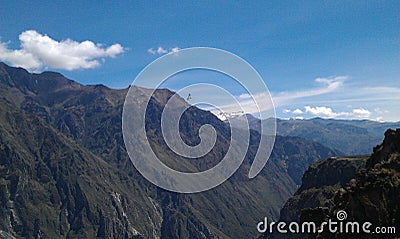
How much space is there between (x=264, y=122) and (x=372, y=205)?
2380cm

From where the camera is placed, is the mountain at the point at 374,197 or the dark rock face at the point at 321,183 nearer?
the mountain at the point at 374,197

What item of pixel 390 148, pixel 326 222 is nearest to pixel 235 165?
pixel 326 222

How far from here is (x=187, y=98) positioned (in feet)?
70.8

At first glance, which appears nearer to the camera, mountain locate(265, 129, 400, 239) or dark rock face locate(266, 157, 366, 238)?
mountain locate(265, 129, 400, 239)

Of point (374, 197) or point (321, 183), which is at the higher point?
point (374, 197)

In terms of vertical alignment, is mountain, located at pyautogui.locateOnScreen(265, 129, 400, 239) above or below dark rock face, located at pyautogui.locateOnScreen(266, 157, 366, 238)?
above

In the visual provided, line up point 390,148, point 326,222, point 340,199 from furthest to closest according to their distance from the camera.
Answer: point 390,148
point 340,199
point 326,222

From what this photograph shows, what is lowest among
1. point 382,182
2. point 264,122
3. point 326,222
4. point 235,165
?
point 326,222

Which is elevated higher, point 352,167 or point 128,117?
point 128,117

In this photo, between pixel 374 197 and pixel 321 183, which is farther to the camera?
pixel 321 183

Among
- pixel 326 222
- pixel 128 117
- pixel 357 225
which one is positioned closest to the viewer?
pixel 128 117

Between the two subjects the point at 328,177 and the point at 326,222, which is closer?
the point at 326,222

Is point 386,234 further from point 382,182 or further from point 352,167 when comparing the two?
point 352,167

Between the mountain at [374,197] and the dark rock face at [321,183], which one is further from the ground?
the mountain at [374,197]
